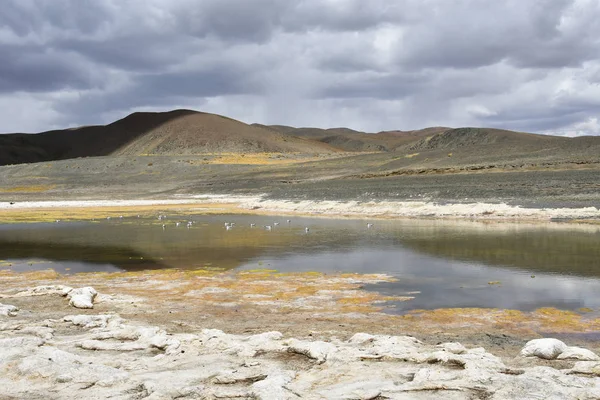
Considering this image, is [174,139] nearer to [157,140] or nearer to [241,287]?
[157,140]

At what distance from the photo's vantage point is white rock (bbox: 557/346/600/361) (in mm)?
8156

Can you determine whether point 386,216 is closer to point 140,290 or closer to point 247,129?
point 140,290

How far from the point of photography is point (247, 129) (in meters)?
171

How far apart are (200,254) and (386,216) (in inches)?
747

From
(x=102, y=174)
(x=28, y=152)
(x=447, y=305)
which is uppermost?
(x=28, y=152)

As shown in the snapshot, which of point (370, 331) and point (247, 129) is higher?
point (247, 129)

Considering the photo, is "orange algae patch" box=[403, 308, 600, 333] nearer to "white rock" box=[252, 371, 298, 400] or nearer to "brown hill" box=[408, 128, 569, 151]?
"white rock" box=[252, 371, 298, 400]

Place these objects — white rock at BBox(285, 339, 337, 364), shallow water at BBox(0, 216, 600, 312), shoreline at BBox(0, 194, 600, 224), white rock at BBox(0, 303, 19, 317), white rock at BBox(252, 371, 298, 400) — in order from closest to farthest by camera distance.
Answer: white rock at BBox(252, 371, 298, 400) < white rock at BBox(285, 339, 337, 364) < white rock at BBox(0, 303, 19, 317) < shallow water at BBox(0, 216, 600, 312) < shoreline at BBox(0, 194, 600, 224)

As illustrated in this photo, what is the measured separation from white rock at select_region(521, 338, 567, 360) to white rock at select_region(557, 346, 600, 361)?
0.09 m

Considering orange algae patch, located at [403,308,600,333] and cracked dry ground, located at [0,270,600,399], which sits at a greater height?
cracked dry ground, located at [0,270,600,399]

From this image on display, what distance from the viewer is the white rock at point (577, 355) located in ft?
26.8

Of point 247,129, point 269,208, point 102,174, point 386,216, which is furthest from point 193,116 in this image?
point 386,216

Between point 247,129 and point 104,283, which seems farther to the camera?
point 247,129

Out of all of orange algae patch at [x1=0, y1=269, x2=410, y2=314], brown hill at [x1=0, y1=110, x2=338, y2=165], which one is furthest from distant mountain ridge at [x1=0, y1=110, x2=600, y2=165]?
orange algae patch at [x1=0, y1=269, x2=410, y2=314]
